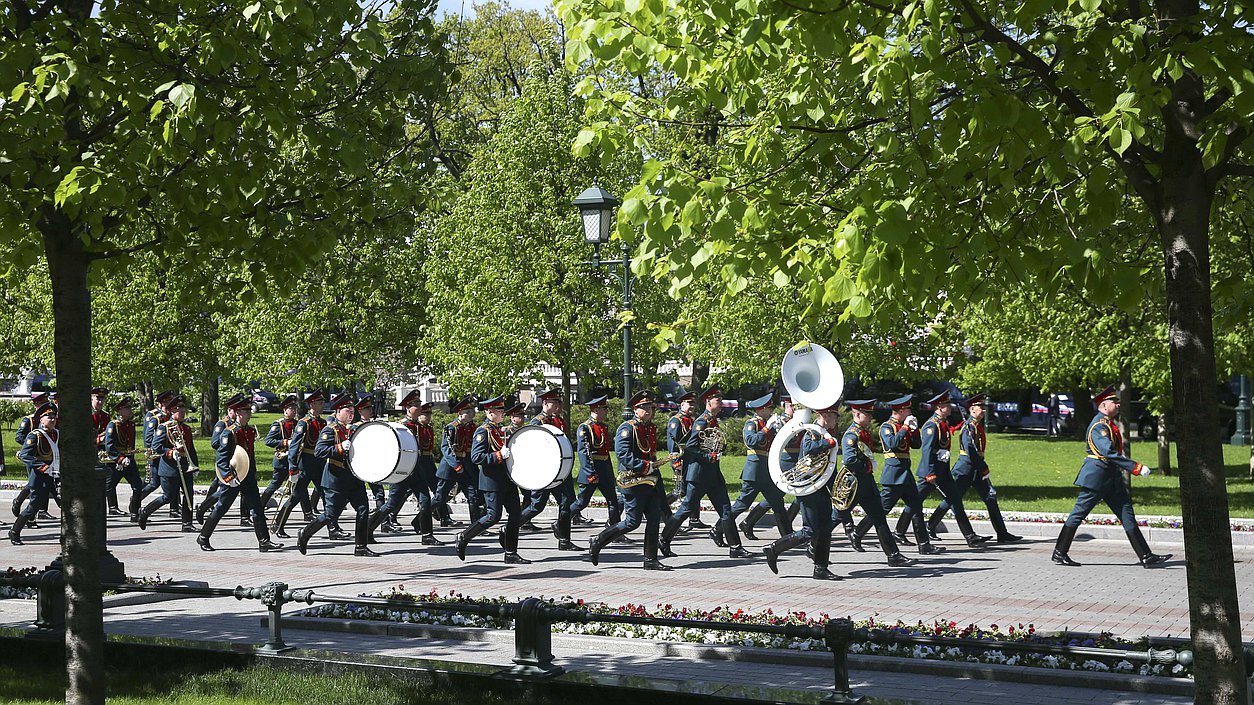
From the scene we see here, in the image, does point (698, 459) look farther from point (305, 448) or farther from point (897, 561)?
point (305, 448)

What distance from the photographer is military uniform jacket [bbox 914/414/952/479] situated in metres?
16.0

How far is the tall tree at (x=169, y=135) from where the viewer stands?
5996mm

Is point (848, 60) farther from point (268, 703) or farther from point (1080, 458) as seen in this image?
point (1080, 458)

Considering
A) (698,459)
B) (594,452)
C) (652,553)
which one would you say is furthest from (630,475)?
(594,452)

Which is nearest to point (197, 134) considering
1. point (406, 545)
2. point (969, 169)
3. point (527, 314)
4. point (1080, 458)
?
point (969, 169)

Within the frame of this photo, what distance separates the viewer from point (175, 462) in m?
18.9

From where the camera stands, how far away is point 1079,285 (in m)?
5.36

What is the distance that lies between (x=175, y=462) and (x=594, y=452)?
22.4 feet

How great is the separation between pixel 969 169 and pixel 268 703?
508 cm

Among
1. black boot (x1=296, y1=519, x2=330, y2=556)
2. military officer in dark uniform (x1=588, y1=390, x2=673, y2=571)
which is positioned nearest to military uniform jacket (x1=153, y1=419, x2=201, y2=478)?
black boot (x1=296, y1=519, x2=330, y2=556)

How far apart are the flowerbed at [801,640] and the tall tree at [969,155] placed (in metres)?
2.14

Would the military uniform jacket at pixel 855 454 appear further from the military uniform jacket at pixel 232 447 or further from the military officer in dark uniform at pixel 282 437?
the military officer in dark uniform at pixel 282 437

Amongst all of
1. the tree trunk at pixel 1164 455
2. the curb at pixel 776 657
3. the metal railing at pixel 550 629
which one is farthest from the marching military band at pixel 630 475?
the tree trunk at pixel 1164 455

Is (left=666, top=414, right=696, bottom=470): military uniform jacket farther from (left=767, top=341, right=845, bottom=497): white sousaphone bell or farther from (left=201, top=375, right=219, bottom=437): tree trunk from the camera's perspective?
(left=201, top=375, right=219, bottom=437): tree trunk
